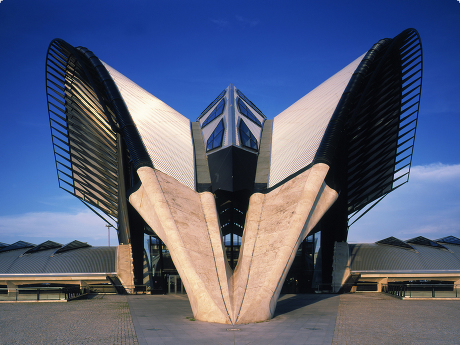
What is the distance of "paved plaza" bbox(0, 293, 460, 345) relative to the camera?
34.6 ft

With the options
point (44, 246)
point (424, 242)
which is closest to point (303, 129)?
point (424, 242)

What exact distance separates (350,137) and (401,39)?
7076 millimetres

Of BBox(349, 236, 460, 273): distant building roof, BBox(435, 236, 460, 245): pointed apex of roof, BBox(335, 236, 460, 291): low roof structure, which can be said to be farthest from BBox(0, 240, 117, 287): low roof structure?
BBox(435, 236, 460, 245): pointed apex of roof

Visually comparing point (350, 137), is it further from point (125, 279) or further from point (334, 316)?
point (125, 279)

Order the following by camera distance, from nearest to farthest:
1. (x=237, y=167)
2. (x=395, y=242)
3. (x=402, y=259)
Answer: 1. (x=237, y=167)
2. (x=402, y=259)
3. (x=395, y=242)

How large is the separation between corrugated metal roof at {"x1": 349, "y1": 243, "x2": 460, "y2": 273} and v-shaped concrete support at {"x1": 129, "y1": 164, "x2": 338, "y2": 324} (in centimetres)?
1397

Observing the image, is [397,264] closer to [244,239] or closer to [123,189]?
[244,239]

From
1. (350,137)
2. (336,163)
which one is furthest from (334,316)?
(350,137)

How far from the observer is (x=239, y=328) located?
→ 12023 millimetres

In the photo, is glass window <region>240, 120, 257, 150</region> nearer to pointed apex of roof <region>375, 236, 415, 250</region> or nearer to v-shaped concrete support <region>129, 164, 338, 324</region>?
v-shaped concrete support <region>129, 164, 338, 324</region>

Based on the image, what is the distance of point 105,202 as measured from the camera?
33812 millimetres

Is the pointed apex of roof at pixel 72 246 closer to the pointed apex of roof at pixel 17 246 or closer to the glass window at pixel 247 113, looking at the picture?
the pointed apex of roof at pixel 17 246

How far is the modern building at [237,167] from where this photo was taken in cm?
1486

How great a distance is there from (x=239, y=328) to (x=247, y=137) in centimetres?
1530
